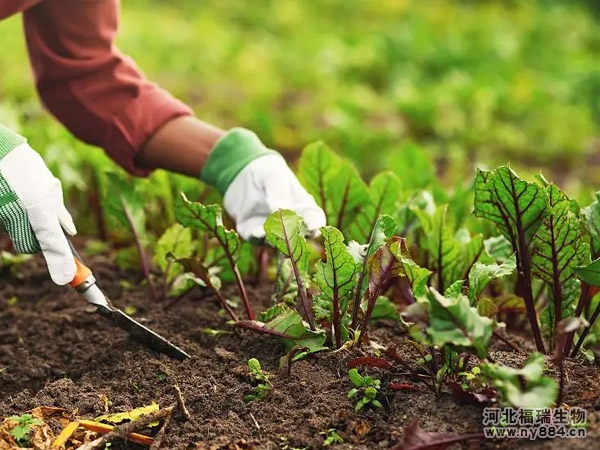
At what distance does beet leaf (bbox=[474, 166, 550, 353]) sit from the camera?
1896mm

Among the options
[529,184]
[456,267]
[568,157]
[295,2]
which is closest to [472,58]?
[568,157]

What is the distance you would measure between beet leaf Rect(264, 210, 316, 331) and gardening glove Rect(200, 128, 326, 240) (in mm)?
189

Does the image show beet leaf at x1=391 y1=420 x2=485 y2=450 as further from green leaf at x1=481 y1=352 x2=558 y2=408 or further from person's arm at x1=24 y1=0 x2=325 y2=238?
person's arm at x1=24 y1=0 x2=325 y2=238

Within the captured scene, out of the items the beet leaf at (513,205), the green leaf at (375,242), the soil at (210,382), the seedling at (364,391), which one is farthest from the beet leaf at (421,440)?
the beet leaf at (513,205)

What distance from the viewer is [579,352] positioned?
2033 mm

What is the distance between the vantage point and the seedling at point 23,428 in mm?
1802

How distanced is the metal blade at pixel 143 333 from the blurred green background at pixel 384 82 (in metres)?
0.88

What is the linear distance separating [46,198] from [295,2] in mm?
6440

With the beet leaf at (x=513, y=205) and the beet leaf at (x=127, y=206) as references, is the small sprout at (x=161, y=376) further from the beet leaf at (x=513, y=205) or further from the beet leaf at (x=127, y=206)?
the beet leaf at (x=513, y=205)

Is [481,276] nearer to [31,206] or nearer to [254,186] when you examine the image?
[254,186]

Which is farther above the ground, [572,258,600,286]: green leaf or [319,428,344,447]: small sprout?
[572,258,600,286]: green leaf

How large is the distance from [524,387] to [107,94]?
1473 mm

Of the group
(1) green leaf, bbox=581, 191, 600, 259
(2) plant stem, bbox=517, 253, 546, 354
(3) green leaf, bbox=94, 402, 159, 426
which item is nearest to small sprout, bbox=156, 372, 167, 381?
(3) green leaf, bbox=94, 402, 159, 426

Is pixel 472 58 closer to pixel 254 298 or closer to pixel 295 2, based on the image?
pixel 295 2
